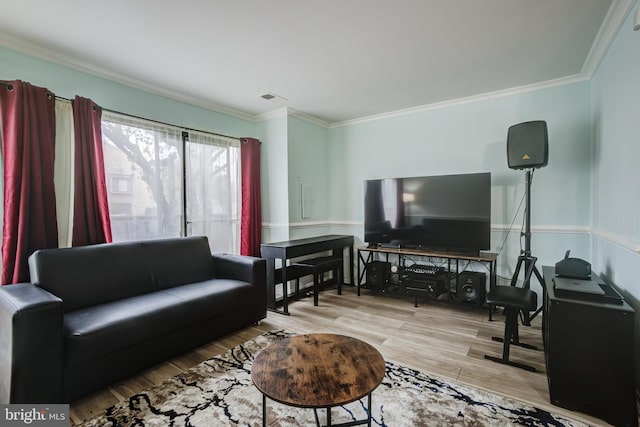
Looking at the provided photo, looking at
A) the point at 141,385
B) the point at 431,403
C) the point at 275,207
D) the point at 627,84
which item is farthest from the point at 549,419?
the point at 275,207

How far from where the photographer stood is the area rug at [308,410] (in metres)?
1.64

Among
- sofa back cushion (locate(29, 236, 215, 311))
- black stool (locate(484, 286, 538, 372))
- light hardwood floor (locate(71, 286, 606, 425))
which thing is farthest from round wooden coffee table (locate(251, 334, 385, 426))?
sofa back cushion (locate(29, 236, 215, 311))

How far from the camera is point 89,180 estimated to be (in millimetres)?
2641

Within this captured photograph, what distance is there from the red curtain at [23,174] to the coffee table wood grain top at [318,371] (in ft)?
6.99

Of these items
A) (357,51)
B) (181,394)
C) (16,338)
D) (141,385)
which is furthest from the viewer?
(357,51)

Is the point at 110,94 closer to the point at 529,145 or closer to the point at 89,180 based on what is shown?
the point at 89,180

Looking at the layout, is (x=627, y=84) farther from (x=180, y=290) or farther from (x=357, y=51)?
(x=180, y=290)

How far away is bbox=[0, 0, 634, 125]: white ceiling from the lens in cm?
196

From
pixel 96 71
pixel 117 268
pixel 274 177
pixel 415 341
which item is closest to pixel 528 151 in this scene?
pixel 415 341

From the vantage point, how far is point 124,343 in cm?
198

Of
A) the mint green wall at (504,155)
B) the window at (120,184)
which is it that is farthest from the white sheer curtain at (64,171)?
the mint green wall at (504,155)

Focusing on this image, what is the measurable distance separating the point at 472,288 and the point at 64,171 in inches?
163

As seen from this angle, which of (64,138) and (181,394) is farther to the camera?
(64,138)

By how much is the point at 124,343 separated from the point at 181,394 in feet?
1.71
